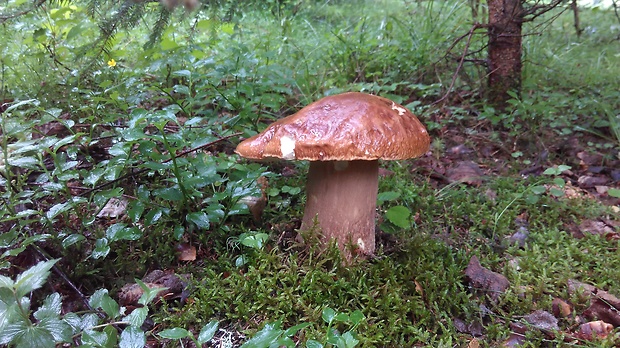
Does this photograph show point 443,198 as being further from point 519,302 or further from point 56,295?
point 56,295

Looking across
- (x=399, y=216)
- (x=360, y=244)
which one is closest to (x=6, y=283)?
(x=360, y=244)

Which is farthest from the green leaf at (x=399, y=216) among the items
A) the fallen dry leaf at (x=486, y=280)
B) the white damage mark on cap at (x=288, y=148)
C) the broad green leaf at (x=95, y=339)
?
the broad green leaf at (x=95, y=339)

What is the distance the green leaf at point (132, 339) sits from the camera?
1312mm

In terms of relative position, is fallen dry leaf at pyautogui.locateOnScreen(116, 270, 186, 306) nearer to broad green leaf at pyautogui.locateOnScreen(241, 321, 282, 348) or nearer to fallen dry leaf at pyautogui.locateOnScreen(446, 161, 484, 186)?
broad green leaf at pyautogui.locateOnScreen(241, 321, 282, 348)

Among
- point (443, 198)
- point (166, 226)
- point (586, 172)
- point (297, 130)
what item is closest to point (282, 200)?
point (166, 226)

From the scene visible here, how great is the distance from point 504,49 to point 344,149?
10.3 feet

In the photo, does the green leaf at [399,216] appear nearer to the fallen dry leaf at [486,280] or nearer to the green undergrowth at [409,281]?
the green undergrowth at [409,281]

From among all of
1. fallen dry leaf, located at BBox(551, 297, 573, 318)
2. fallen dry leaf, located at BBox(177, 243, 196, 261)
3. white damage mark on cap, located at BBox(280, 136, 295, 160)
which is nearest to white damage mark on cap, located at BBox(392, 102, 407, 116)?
white damage mark on cap, located at BBox(280, 136, 295, 160)

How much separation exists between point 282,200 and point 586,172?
3.08 m

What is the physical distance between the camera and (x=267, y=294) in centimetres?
203

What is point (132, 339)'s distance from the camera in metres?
1.32

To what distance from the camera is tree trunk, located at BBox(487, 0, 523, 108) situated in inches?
148

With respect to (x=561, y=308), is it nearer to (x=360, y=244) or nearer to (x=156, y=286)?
(x=360, y=244)

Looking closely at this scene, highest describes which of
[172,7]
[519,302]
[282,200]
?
[172,7]
